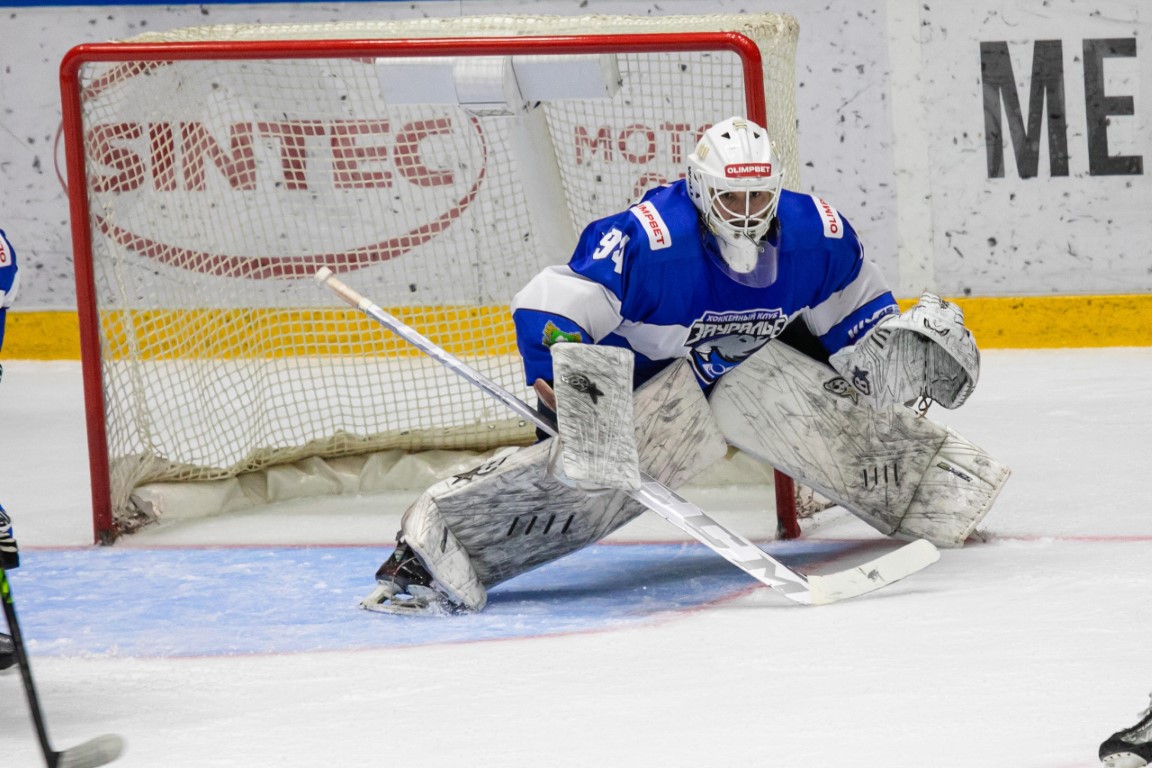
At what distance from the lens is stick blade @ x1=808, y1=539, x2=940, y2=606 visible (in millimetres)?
3127

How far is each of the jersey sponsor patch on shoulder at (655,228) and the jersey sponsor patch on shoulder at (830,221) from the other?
1.05ft

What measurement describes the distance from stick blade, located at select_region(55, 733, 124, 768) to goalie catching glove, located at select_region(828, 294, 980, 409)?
1.72 meters

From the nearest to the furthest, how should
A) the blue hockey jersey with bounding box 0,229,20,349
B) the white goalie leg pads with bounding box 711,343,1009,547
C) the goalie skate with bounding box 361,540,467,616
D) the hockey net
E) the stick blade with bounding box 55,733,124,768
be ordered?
1. the stick blade with bounding box 55,733,124,768
2. the blue hockey jersey with bounding box 0,229,20,349
3. the goalie skate with bounding box 361,540,467,616
4. the white goalie leg pads with bounding box 711,343,1009,547
5. the hockey net

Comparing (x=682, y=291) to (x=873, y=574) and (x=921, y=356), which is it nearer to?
(x=921, y=356)

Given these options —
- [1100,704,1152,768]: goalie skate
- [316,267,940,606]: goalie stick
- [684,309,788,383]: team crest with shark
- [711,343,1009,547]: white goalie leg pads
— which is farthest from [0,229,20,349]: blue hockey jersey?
[1100,704,1152,768]: goalie skate

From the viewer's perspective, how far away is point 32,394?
5832 mm

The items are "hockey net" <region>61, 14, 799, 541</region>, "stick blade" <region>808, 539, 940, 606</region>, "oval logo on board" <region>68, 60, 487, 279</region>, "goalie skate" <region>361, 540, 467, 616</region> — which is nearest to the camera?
"stick blade" <region>808, 539, 940, 606</region>

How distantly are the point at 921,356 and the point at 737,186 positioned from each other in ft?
1.77

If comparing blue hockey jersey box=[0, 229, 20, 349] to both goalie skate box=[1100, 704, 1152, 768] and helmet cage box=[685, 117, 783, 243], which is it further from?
goalie skate box=[1100, 704, 1152, 768]

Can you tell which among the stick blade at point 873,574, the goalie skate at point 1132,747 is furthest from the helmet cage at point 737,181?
the goalie skate at point 1132,747

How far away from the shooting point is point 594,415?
3154 millimetres

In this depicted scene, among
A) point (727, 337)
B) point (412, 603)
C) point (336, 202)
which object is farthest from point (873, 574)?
point (336, 202)

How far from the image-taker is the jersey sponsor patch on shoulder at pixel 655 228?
320 cm

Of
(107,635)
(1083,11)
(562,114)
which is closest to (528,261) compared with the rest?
(562,114)
